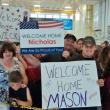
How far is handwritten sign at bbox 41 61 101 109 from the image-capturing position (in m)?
4.12

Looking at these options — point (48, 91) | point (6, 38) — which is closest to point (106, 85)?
point (48, 91)

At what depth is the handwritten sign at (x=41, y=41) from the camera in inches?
182

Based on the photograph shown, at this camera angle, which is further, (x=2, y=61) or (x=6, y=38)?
(x=6, y=38)

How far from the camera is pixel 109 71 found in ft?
14.1

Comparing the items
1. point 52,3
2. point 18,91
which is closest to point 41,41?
point 18,91

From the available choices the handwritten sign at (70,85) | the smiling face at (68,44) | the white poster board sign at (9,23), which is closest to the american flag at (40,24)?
the white poster board sign at (9,23)

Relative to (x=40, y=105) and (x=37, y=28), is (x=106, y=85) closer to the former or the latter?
(x=40, y=105)

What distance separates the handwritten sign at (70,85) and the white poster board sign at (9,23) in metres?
0.91

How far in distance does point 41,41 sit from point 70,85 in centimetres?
82

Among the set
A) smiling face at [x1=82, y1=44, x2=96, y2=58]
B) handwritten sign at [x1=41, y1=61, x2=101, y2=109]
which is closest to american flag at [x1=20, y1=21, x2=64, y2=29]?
handwritten sign at [x1=41, y1=61, x2=101, y2=109]

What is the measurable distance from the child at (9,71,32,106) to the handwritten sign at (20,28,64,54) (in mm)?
655

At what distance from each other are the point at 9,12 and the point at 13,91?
1394mm

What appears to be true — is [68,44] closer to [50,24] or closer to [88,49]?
→ [50,24]

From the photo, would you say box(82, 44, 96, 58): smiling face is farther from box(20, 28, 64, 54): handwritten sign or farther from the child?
the child
